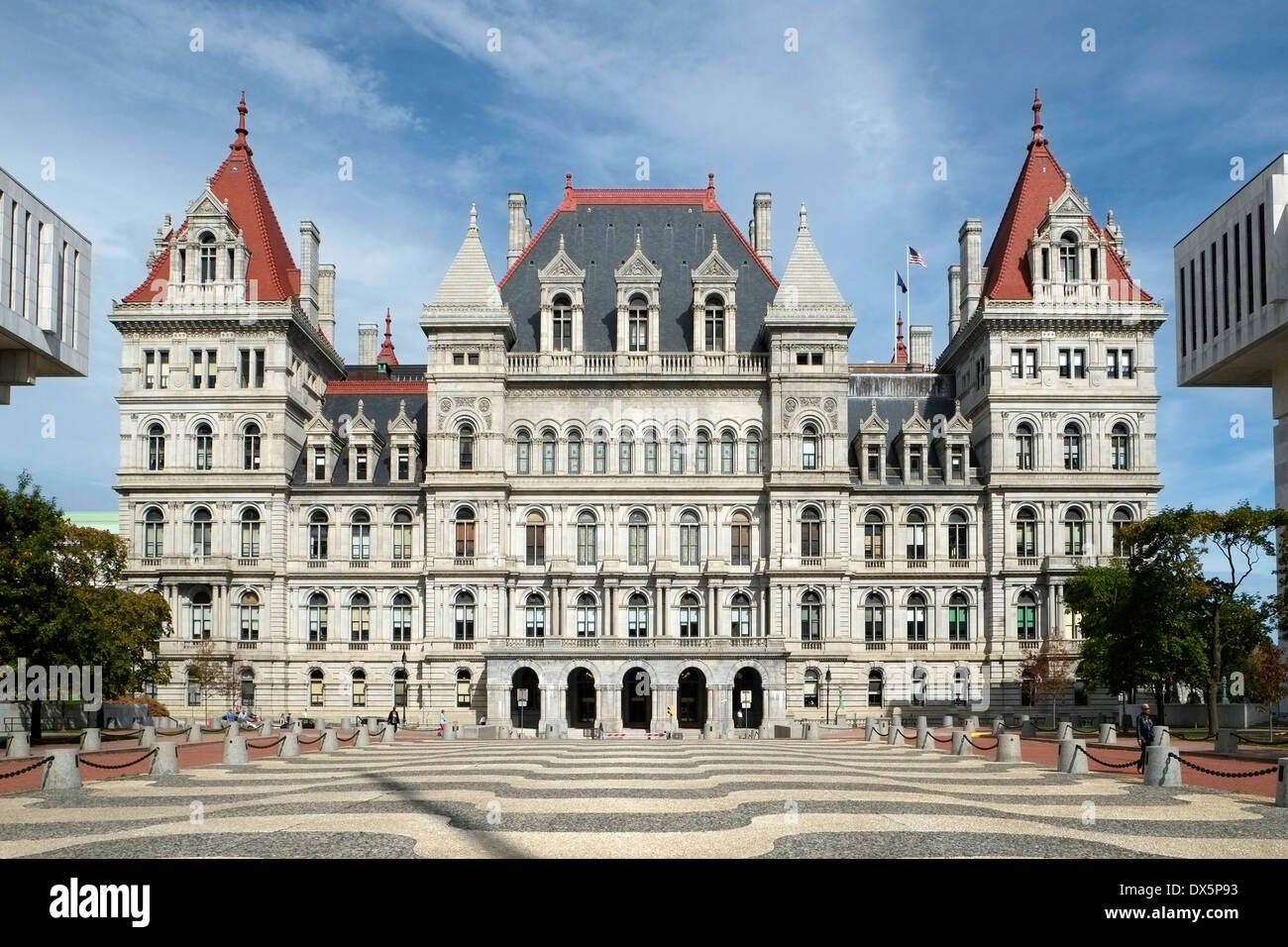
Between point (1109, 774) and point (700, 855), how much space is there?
2133 cm

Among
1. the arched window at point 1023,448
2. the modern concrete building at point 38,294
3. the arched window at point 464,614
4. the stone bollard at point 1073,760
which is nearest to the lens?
the stone bollard at point 1073,760

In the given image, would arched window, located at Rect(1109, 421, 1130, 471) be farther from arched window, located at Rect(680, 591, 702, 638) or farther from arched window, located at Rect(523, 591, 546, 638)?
arched window, located at Rect(523, 591, 546, 638)

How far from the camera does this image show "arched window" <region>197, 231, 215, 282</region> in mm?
79375

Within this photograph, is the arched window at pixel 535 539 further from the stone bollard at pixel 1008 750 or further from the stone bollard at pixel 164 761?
the stone bollard at pixel 164 761

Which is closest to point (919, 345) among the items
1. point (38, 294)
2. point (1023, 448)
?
point (1023, 448)

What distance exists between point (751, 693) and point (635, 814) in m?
52.1

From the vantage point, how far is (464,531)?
259ft

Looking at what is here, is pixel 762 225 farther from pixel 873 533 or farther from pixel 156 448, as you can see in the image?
pixel 156 448

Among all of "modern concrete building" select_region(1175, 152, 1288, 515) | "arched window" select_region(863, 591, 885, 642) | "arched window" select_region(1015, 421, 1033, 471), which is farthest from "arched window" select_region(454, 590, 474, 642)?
"modern concrete building" select_region(1175, 152, 1288, 515)

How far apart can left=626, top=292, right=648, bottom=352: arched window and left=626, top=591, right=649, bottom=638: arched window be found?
1451cm

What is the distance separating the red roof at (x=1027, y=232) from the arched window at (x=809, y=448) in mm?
12888

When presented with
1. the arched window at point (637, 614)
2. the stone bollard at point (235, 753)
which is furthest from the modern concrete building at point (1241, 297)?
the arched window at point (637, 614)

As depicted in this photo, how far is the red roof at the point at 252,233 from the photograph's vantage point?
80438mm

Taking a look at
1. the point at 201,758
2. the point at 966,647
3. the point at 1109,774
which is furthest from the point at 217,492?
the point at 1109,774
